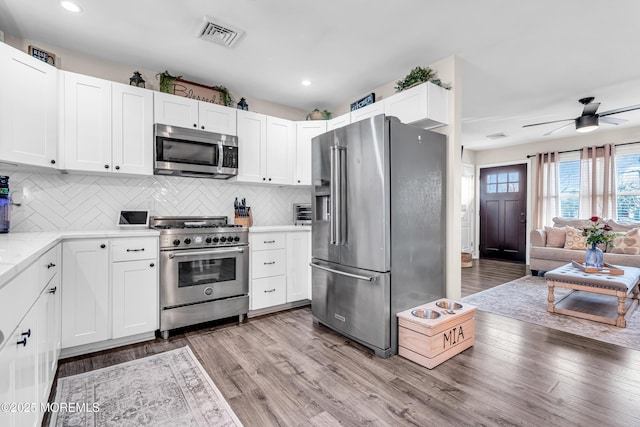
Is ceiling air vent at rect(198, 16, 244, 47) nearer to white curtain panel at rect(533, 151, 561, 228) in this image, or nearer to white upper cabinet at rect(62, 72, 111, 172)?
white upper cabinet at rect(62, 72, 111, 172)

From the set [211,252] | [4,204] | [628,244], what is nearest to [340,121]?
[211,252]

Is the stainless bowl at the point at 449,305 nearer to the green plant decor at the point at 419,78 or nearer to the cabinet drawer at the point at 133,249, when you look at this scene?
the green plant decor at the point at 419,78

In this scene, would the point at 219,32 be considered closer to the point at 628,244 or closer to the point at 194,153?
the point at 194,153

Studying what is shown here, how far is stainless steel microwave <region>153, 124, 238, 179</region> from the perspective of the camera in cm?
299

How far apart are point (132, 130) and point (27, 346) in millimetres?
2187

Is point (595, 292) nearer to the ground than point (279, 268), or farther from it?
nearer to the ground

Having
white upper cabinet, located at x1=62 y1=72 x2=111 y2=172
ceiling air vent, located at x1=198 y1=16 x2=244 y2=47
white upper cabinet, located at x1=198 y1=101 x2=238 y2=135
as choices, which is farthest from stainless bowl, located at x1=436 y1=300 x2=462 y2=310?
white upper cabinet, located at x1=62 y1=72 x2=111 y2=172

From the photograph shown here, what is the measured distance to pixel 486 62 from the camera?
3.15m

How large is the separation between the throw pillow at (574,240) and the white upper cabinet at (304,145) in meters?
4.48

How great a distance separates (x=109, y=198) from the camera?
3.04 meters

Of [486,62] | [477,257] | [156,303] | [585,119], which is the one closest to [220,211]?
[156,303]

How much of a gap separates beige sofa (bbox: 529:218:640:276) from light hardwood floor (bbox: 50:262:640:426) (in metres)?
2.67

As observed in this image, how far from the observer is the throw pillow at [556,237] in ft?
17.3

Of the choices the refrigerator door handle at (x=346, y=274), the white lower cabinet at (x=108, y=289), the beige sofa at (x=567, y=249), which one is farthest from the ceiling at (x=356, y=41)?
the beige sofa at (x=567, y=249)
